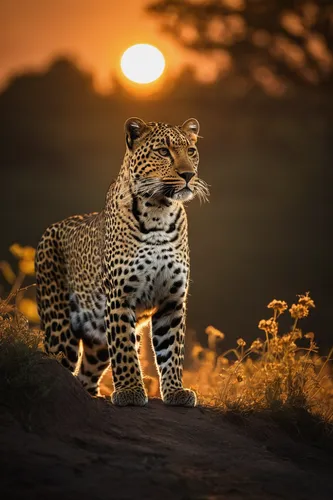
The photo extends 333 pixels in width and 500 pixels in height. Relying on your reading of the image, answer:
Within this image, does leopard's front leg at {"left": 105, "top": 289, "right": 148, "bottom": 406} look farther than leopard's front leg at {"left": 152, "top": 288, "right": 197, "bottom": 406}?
No

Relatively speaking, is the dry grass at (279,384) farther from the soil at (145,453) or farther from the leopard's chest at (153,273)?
the leopard's chest at (153,273)

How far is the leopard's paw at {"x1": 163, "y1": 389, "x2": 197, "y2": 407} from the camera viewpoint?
678 centimetres

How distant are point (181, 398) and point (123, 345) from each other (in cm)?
47

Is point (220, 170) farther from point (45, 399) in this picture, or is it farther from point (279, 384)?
point (45, 399)

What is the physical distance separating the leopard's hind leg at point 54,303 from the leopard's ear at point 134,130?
1213mm

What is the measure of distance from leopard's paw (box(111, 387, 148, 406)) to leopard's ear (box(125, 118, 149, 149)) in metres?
1.59

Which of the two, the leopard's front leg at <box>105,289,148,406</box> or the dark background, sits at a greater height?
the dark background

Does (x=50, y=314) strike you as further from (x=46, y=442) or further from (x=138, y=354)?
(x=46, y=442)

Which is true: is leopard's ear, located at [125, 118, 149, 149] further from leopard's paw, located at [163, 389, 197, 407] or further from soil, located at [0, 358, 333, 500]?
soil, located at [0, 358, 333, 500]

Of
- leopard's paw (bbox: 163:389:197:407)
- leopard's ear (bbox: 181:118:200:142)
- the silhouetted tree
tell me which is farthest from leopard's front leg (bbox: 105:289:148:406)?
the silhouetted tree

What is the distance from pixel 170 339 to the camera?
702 cm

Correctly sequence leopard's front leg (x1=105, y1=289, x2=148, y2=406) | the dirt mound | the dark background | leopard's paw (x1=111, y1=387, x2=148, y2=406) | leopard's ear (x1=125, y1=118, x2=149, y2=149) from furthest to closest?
1. the dark background
2. leopard's ear (x1=125, y1=118, x2=149, y2=149)
3. leopard's front leg (x1=105, y1=289, x2=148, y2=406)
4. leopard's paw (x1=111, y1=387, x2=148, y2=406)
5. the dirt mound

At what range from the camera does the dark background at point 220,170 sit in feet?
60.6

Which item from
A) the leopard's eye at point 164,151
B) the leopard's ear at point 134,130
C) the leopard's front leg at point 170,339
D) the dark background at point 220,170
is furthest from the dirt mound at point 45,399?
the dark background at point 220,170
